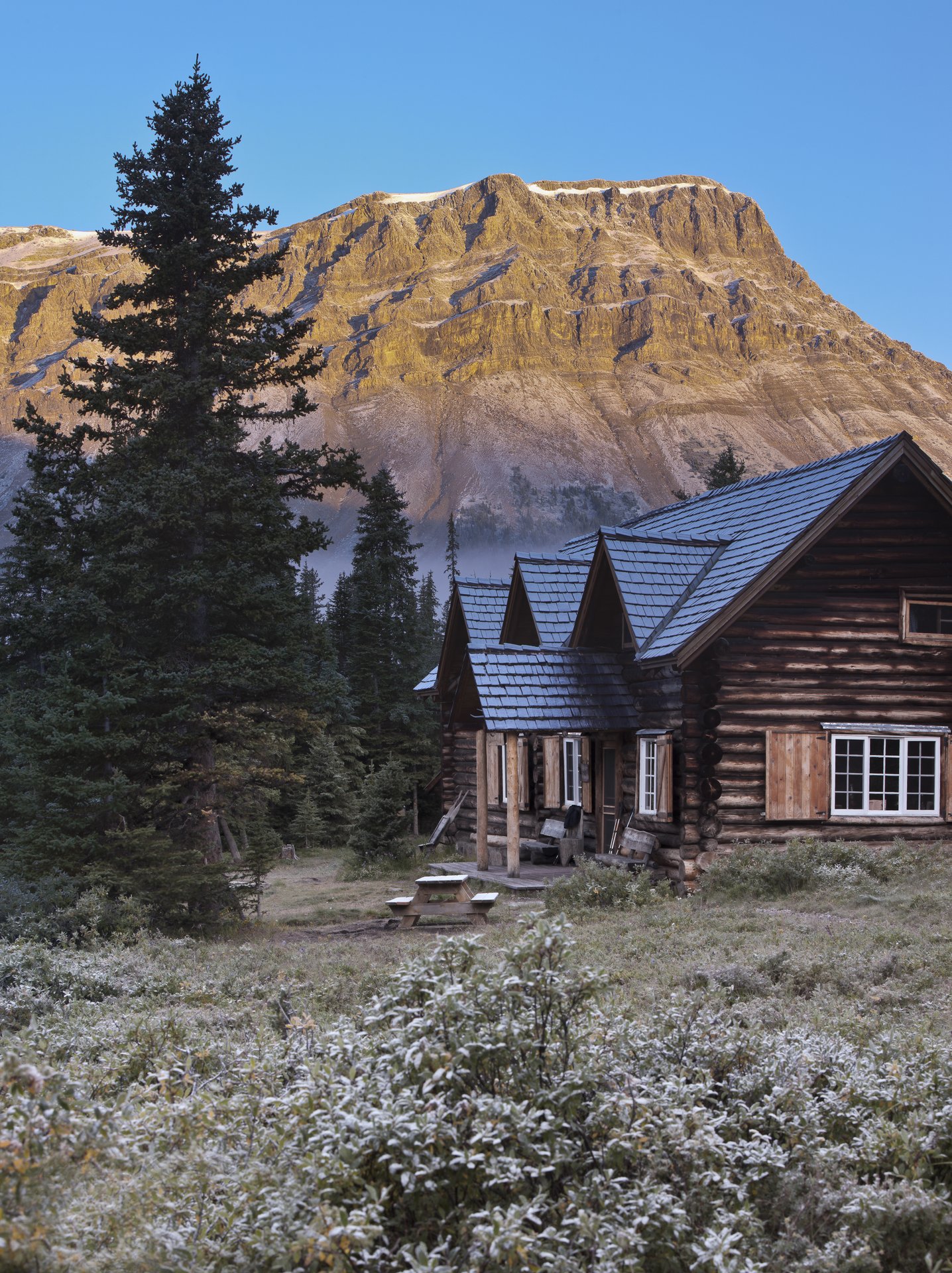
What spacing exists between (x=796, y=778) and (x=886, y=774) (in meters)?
1.93

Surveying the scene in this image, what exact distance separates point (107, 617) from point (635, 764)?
35.0 feet

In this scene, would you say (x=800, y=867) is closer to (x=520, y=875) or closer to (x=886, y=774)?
(x=886, y=774)

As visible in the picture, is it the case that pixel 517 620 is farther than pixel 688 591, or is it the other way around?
pixel 517 620

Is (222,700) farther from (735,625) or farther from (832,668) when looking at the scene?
(832,668)

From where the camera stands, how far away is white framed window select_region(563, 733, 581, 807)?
26094mm

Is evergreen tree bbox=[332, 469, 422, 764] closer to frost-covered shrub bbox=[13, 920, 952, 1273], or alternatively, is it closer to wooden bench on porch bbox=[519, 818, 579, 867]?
wooden bench on porch bbox=[519, 818, 579, 867]

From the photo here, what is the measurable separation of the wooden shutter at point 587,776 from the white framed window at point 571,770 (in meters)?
0.58

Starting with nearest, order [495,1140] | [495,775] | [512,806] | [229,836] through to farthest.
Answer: [495,1140], [512,806], [229,836], [495,775]

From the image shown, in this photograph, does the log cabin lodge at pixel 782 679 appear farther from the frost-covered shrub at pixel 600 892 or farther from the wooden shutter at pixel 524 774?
the wooden shutter at pixel 524 774

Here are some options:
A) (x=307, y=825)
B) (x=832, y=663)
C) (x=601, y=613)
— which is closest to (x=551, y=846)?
(x=601, y=613)

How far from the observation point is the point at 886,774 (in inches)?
829

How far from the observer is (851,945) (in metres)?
12.9

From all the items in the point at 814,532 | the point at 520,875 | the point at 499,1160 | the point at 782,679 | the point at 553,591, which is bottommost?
the point at 520,875

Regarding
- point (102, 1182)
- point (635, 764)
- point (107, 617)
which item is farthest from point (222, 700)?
point (102, 1182)
